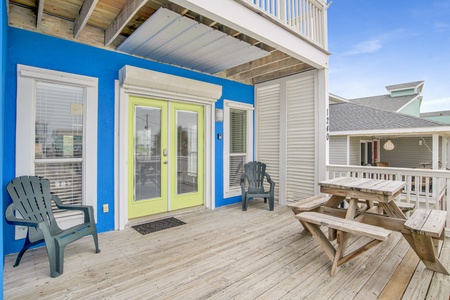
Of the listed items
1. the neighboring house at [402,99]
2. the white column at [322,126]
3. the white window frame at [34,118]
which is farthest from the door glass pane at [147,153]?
the neighboring house at [402,99]

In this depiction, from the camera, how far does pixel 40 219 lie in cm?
250

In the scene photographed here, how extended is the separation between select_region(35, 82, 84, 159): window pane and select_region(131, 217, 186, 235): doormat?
4.48 ft

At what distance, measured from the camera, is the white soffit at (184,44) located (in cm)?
277

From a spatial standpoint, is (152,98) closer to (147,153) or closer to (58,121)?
(147,153)

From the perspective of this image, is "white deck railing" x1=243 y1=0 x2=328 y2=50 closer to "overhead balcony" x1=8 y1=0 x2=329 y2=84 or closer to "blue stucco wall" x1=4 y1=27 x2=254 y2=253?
"overhead balcony" x1=8 y1=0 x2=329 y2=84

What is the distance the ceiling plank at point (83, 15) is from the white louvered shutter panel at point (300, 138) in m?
3.71

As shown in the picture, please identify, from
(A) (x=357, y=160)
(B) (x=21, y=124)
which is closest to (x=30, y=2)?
(B) (x=21, y=124)

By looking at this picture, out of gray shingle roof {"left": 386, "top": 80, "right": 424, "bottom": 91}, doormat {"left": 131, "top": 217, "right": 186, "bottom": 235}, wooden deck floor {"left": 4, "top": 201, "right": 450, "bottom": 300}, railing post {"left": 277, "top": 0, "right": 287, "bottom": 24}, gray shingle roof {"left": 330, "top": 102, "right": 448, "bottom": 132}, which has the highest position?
gray shingle roof {"left": 386, "top": 80, "right": 424, "bottom": 91}

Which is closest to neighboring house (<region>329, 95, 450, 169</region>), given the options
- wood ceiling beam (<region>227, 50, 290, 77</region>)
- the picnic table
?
wood ceiling beam (<region>227, 50, 290, 77</region>)

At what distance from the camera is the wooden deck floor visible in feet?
6.30

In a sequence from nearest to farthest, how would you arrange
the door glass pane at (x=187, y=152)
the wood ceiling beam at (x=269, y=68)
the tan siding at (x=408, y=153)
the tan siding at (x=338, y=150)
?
the door glass pane at (x=187, y=152) < the wood ceiling beam at (x=269, y=68) < the tan siding at (x=338, y=150) < the tan siding at (x=408, y=153)

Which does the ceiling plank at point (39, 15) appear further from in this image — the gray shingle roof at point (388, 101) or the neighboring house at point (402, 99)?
the neighboring house at point (402, 99)

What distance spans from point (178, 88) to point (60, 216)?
2523mm

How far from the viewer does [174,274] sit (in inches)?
87.1
